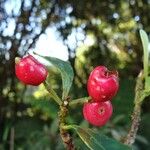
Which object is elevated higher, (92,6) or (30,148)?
(92,6)

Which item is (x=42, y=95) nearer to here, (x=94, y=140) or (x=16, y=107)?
(x=16, y=107)

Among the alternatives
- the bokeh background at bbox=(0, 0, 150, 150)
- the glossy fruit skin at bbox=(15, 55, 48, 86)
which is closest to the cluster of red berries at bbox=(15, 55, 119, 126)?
the glossy fruit skin at bbox=(15, 55, 48, 86)

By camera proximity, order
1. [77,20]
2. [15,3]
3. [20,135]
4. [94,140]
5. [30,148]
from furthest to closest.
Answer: [20,135]
[30,148]
[77,20]
[15,3]
[94,140]

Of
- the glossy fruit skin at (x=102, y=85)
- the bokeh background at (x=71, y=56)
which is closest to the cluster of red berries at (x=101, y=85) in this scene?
the glossy fruit skin at (x=102, y=85)

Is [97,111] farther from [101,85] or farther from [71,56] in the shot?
[71,56]

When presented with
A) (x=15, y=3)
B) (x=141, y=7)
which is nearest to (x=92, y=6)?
(x=141, y=7)

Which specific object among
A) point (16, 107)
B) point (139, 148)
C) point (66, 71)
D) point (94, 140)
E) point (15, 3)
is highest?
point (15, 3)
